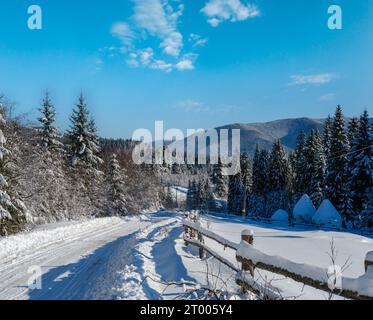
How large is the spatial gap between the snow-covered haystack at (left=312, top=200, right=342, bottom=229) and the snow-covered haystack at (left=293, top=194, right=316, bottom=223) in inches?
160

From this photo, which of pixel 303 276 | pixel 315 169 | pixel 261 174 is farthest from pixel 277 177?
pixel 303 276

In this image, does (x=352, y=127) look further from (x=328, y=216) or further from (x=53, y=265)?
(x=53, y=265)

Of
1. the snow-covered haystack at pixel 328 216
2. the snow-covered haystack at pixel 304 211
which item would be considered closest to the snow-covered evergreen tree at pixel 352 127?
the snow-covered haystack at pixel 304 211

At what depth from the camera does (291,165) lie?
7062cm

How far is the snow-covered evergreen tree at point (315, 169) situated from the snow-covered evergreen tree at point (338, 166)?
4.69 meters

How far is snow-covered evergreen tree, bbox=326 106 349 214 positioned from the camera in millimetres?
37188

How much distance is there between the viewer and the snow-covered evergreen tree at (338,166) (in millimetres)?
37188

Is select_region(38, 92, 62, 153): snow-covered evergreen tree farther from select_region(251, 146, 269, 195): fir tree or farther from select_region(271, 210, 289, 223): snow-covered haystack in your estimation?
select_region(251, 146, 269, 195): fir tree

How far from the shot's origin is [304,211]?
1586 inches

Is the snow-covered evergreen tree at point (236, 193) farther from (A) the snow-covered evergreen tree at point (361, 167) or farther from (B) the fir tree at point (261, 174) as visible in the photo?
(A) the snow-covered evergreen tree at point (361, 167)
